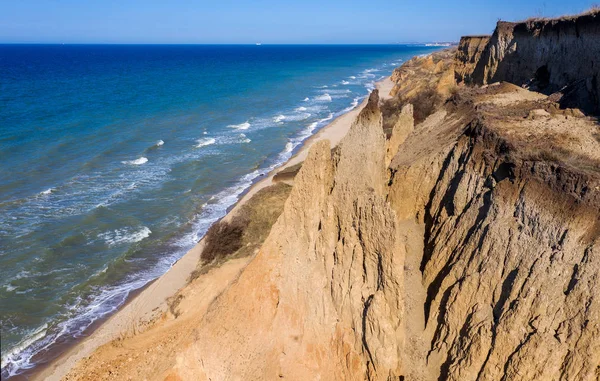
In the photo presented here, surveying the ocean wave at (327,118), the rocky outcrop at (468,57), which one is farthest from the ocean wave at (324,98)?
the rocky outcrop at (468,57)

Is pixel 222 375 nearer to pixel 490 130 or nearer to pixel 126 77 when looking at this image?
pixel 490 130

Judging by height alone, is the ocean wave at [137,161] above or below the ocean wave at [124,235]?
Answer: above

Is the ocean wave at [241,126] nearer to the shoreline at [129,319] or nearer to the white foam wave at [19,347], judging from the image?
the shoreline at [129,319]

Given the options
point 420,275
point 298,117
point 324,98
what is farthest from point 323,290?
point 324,98

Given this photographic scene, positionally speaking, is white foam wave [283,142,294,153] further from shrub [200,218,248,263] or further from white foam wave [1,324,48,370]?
white foam wave [1,324,48,370]

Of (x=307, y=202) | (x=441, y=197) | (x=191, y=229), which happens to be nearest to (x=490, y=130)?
(x=441, y=197)

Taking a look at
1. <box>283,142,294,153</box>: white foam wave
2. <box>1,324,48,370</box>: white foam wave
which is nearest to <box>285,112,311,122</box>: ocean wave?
<box>283,142,294,153</box>: white foam wave

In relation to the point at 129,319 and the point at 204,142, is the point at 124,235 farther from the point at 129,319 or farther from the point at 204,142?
the point at 204,142
